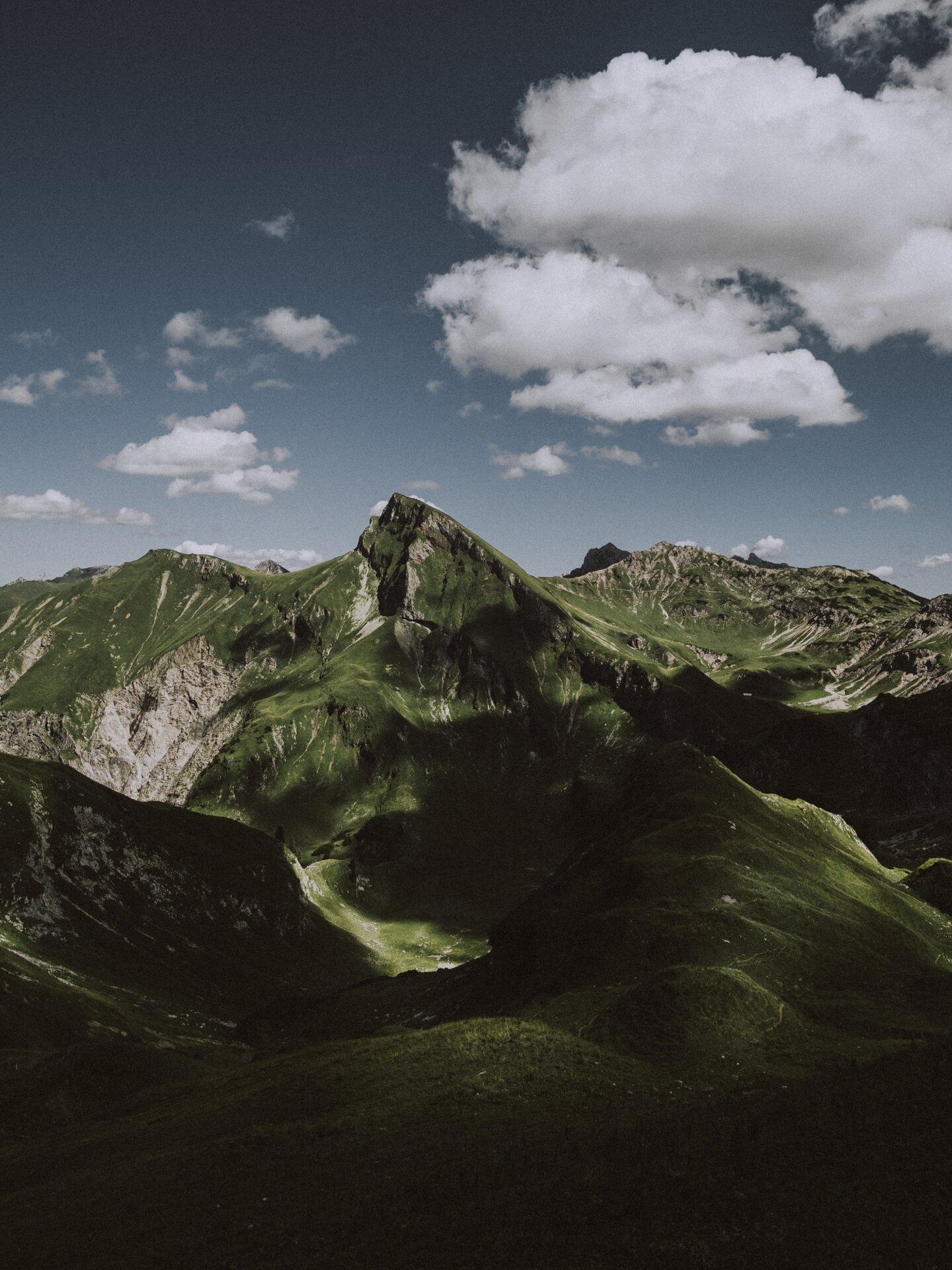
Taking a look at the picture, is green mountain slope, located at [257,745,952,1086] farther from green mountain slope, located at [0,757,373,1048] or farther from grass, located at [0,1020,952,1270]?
green mountain slope, located at [0,757,373,1048]

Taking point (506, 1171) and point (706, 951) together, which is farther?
point (706, 951)

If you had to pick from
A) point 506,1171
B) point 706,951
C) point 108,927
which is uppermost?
point 506,1171

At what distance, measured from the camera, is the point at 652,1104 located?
152 feet

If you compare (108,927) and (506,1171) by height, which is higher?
(506,1171)

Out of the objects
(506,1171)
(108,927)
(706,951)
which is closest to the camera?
(506,1171)

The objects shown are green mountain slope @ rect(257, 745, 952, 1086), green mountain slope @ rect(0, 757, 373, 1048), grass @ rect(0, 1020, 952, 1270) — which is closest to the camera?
grass @ rect(0, 1020, 952, 1270)

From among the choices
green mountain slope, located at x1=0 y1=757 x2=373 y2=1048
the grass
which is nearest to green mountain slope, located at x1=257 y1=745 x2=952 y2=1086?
the grass

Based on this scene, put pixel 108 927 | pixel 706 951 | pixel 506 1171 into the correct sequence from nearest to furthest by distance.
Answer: pixel 506 1171 → pixel 706 951 → pixel 108 927

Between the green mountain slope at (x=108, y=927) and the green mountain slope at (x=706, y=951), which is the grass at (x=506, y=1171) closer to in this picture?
the green mountain slope at (x=706, y=951)

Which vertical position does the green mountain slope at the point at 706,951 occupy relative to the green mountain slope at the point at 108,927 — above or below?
above

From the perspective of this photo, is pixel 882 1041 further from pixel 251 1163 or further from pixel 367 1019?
pixel 367 1019

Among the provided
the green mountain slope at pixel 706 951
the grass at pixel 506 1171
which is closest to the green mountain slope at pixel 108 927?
the green mountain slope at pixel 706 951

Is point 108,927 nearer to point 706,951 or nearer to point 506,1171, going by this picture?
point 706,951

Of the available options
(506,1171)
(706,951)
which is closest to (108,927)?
(706,951)
